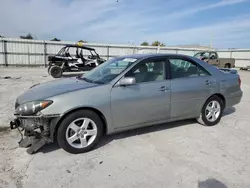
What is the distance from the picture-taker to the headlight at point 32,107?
9.33 feet

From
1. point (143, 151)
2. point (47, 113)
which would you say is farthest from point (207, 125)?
point (47, 113)

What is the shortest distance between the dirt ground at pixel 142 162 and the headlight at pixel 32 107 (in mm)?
658

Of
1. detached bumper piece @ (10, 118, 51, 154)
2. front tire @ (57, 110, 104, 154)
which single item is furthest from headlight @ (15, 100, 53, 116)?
front tire @ (57, 110, 104, 154)

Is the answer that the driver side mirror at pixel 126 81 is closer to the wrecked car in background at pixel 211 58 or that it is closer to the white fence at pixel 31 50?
the wrecked car in background at pixel 211 58

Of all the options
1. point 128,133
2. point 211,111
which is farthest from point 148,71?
point 211,111

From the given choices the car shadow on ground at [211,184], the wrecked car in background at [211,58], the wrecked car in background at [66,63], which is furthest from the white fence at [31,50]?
the car shadow on ground at [211,184]

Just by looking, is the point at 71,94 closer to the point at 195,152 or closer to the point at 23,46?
the point at 195,152

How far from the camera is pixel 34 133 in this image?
9.72 feet

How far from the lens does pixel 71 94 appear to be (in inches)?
117

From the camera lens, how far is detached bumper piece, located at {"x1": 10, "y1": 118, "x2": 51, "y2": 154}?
286 centimetres

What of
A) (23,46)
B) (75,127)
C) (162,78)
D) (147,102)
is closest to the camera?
(75,127)

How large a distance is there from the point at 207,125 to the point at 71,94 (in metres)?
2.92

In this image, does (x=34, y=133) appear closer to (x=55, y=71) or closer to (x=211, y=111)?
(x=211, y=111)

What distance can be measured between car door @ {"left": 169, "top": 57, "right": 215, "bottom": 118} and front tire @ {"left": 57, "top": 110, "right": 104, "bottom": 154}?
149 cm
